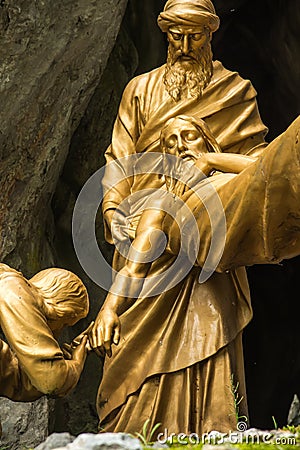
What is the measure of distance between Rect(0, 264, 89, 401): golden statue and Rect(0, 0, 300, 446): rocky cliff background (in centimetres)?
226

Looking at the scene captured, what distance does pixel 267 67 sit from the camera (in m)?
8.45

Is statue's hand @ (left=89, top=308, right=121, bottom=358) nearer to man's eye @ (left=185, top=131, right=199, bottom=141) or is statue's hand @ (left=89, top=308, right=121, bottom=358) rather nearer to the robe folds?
the robe folds

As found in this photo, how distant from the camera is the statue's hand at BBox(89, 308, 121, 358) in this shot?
488 cm

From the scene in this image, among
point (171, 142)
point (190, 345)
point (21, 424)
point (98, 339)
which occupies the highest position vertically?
point (171, 142)

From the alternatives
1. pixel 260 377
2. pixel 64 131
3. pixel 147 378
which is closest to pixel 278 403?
pixel 260 377

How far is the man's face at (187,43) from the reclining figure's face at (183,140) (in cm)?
51

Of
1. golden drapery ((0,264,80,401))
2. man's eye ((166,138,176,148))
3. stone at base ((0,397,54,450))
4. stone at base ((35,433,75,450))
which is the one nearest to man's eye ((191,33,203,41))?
man's eye ((166,138,176,148))

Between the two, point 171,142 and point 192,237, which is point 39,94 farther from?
point 192,237

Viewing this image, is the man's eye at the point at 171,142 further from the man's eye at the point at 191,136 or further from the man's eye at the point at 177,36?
the man's eye at the point at 177,36

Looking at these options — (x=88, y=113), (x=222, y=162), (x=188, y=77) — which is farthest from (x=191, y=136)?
(x=88, y=113)

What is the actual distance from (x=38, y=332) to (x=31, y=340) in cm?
4

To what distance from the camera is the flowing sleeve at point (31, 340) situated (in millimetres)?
4371

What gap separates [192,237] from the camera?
5156mm

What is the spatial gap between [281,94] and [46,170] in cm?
203
